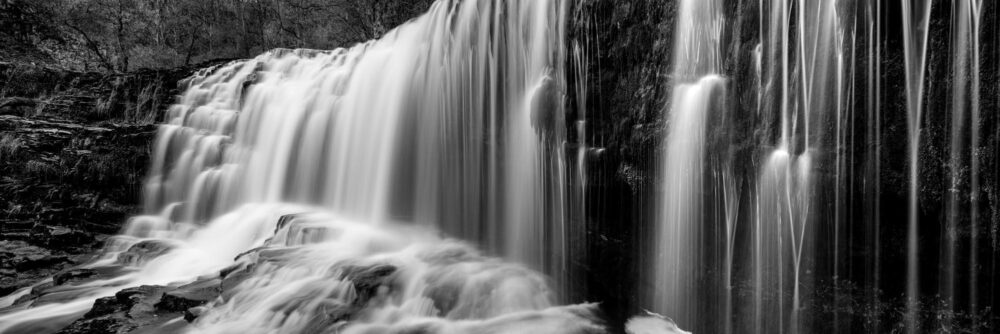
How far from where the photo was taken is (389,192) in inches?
307

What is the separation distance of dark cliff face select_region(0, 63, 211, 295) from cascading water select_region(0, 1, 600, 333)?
56 centimetres

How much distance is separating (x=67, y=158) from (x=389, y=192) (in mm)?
7692

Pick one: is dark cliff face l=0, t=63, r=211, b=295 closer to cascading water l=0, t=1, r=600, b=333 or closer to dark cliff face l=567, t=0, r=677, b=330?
cascading water l=0, t=1, r=600, b=333

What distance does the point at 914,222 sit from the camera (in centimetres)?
283

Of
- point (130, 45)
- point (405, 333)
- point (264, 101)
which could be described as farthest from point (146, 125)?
point (130, 45)

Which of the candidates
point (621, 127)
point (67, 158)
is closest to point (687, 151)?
point (621, 127)

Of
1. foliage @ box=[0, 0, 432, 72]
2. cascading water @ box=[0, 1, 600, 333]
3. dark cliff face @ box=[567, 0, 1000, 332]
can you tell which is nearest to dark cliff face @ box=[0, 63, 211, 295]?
cascading water @ box=[0, 1, 600, 333]

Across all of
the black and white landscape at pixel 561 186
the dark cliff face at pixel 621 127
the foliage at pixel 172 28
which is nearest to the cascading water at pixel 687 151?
the black and white landscape at pixel 561 186

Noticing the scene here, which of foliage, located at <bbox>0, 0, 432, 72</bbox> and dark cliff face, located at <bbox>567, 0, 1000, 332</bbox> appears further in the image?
foliage, located at <bbox>0, 0, 432, 72</bbox>

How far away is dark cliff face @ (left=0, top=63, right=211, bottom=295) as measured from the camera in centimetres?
837

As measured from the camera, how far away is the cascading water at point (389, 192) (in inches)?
199

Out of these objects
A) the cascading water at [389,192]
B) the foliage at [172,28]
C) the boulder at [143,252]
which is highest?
the foliage at [172,28]

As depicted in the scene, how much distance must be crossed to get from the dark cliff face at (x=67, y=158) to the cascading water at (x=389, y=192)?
56cm

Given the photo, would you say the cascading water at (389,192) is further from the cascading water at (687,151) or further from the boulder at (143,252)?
the cascading water at (687,151)
